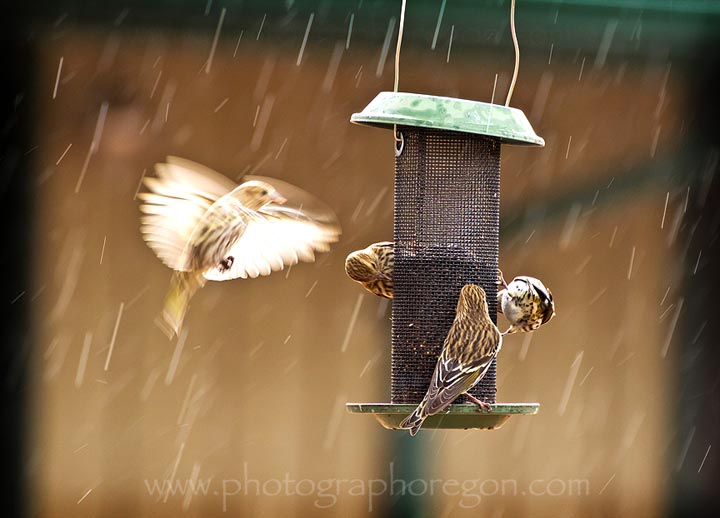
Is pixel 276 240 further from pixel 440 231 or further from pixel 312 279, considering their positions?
pixel 312 279

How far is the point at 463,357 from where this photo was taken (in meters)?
4.33

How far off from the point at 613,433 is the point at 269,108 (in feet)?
10.2

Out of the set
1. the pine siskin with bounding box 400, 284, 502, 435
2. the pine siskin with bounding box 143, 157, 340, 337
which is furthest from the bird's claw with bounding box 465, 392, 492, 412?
the pine siskin with bounding box 143, 157, 340, 337

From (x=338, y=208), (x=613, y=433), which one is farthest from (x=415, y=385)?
(x=613, y=433)

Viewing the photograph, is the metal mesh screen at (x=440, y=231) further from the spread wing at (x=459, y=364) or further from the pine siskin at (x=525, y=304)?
the spread wing at (x=459, y=364)

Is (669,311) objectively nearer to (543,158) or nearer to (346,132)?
(543,158)

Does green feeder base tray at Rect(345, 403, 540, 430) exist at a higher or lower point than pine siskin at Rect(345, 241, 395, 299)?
lower

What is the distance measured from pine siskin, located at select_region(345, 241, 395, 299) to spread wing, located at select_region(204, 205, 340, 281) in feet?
0.46

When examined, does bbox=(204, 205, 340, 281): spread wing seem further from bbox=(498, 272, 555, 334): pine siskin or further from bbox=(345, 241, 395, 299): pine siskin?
bbox=(498, 272, 555, 334): pine siskin

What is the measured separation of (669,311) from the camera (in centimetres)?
819

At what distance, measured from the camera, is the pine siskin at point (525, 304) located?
468 centimetres

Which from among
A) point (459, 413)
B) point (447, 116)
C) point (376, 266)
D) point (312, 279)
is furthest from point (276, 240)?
point (312, 279)

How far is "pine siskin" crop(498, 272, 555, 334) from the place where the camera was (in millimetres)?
4684

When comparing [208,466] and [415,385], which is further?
[208,466]
